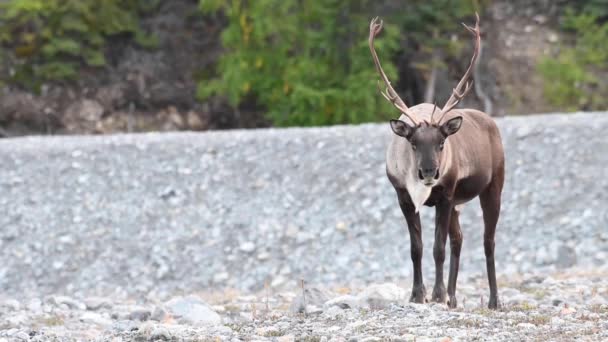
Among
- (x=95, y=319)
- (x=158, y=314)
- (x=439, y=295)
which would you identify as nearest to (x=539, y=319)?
(x=439, y=295)

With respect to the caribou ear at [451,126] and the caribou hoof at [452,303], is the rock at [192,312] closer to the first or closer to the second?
the caribou hoof at [452,303]

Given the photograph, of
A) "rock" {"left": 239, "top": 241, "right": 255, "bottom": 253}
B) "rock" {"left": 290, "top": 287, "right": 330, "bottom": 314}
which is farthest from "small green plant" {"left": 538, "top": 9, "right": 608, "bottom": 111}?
"rock" {"left": 290, "top": 287, "right": 330, "bottom": 314}

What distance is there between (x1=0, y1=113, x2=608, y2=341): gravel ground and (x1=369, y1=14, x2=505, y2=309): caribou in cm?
265

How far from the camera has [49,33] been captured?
3353 cm

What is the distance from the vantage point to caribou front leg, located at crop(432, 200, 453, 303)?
8578mm

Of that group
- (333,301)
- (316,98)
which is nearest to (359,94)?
(316,98)

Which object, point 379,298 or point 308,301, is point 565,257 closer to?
point 308,301

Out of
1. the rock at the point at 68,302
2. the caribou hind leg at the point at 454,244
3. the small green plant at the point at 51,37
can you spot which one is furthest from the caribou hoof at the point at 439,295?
the small green plant at the point at 51,37

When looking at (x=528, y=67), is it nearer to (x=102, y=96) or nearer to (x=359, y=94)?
(x=359, y=94)

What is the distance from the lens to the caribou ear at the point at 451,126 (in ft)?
26.6

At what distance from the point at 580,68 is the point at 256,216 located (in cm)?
1940

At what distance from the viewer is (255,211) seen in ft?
57.6

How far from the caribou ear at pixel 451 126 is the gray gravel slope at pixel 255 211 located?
7.23 metres

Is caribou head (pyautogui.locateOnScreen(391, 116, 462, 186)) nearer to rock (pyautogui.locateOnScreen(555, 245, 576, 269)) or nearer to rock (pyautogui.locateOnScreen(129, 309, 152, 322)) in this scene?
rock (pyautogui.locateOnScreen(129, 309, 152, 322))
